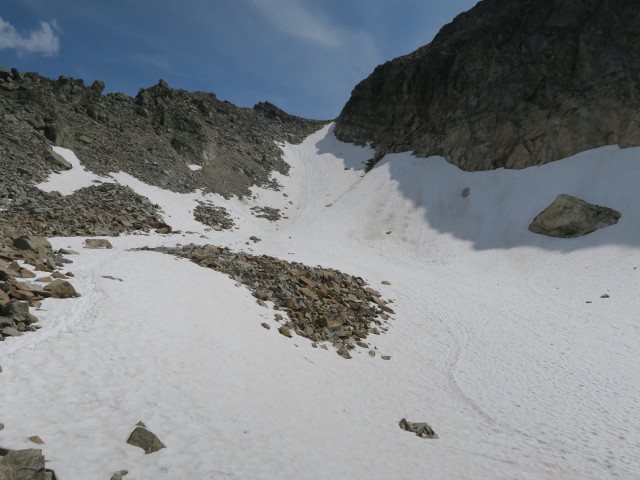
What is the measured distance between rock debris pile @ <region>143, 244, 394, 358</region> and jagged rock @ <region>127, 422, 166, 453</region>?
9.04m

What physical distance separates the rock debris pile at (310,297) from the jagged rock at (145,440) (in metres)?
9.04

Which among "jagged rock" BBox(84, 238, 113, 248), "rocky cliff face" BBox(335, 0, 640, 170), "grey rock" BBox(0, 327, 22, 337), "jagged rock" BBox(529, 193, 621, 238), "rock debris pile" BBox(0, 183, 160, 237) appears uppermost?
"rocky cliff face" BBox(335, 0, 640, 170)

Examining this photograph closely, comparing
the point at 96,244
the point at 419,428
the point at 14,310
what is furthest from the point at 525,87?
the point at 14,310

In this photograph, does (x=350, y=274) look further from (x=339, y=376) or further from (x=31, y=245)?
(x=31, y=245)

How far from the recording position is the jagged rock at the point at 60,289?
1145cm

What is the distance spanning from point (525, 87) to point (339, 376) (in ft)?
169

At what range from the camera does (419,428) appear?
10828 mm

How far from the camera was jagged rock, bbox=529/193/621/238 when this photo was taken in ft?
113

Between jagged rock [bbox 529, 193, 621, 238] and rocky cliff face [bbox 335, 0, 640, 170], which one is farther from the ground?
rocky cliff face [bbox 335, 0, 640, 170]

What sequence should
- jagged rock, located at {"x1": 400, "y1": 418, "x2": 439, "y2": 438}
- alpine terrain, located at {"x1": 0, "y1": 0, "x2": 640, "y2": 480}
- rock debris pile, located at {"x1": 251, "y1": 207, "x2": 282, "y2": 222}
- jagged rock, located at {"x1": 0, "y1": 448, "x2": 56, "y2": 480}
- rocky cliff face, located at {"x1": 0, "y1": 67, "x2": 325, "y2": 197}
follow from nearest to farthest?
1. jagged rock, located at {"x1": 0, "y1": 448, "x2": 56, "y2": 480}
2. alpine terrain, located at {"x1": 0, "y1": 0, "x2": 640, "y2": 480}
3. jagged rock, located at {"x1": 400, "y1": 418, "x2": 439, "y2": 438}
4. rocky cliff face, located at {"x1": 0, "y1": 67, "x2": 325, "y2": 197}
5. rock debris pile, located at {"x1": 251, "y1": 207, "x2": 282, "y2": 222}

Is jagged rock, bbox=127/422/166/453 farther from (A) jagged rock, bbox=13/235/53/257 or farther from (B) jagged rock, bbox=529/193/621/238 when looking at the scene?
(B) jagged rock, bbox=529/193/621/238

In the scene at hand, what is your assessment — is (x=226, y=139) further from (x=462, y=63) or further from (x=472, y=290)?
(x=472, y=290)

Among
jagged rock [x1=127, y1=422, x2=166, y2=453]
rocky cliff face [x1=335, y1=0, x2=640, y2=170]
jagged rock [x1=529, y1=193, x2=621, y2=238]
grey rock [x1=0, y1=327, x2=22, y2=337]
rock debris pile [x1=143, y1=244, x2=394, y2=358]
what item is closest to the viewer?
jagged rock [x1=127, y1=422, x2=166, y2=453]

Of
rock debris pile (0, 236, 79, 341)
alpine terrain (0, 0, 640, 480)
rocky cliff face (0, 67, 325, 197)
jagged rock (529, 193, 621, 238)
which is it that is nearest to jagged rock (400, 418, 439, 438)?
alpine terrain (0, 0, 640, 480)
